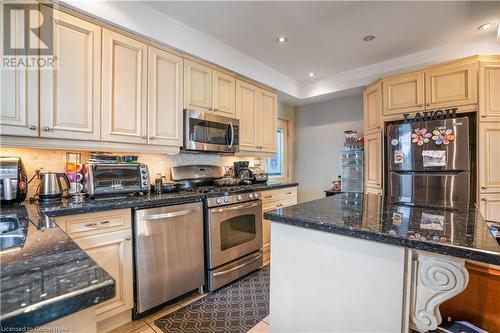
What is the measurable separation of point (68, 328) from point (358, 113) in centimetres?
431

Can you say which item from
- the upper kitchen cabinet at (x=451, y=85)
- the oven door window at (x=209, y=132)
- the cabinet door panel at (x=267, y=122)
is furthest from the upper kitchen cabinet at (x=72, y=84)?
the upper kitchen cabinet at (x=451, y=85)

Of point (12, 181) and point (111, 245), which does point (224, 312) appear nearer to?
point (111, 245)

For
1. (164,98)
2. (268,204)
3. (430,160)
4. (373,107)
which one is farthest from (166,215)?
(373,107)

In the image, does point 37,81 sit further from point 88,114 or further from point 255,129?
point 255,129

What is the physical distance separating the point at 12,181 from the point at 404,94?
3980mm

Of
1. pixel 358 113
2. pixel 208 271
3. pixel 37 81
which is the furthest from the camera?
pixel 358 113

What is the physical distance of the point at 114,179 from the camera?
82.0 inches

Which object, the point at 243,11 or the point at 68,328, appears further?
the point at 243,11

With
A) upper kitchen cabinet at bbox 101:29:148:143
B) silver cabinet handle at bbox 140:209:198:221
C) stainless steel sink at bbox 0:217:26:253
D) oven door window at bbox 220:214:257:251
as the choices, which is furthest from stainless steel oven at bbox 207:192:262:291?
stainless steel sink at bbox 0:217:26:253

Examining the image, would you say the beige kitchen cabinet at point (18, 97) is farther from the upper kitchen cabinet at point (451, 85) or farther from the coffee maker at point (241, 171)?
the upper kitchen cabinet at point (451, 85)

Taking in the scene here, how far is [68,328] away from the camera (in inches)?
21.0

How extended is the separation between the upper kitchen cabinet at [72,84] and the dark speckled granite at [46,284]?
1324 millimetres

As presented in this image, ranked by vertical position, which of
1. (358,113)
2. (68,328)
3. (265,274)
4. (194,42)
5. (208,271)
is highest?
(194,42)

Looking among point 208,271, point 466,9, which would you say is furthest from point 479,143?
point 208,271
